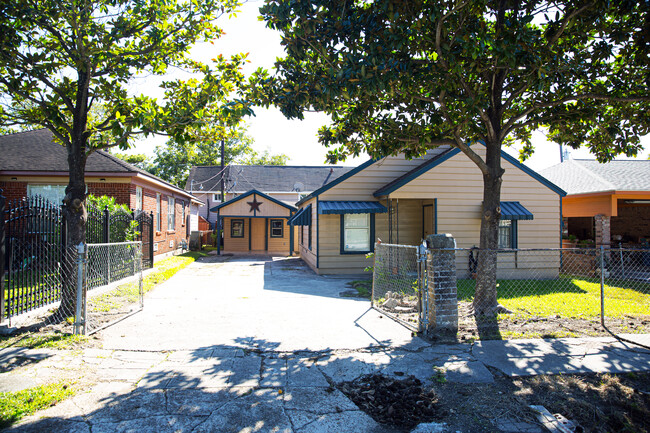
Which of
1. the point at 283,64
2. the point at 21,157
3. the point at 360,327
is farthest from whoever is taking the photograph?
the point at 21,157

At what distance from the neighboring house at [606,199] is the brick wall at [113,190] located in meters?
17.7

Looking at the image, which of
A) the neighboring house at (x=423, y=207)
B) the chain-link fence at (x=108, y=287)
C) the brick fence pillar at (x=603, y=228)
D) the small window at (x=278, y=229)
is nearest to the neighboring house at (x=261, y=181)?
the small window at (x=278, y=229)

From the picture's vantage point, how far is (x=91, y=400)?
3.90 meters

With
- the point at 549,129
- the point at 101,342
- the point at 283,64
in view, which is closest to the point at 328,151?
the point at 283,64

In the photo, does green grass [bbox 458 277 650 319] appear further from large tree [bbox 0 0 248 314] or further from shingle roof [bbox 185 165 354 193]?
shingle roof [bbox 185 165 354 193]

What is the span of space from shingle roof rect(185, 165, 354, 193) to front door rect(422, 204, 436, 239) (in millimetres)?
20586

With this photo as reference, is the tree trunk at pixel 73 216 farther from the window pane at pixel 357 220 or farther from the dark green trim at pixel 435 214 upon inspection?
the dark green trim at pixel 435 214

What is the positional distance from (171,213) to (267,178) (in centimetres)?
1549

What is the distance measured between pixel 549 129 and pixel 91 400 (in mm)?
9785

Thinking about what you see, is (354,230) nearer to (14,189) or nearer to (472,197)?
(472,197)

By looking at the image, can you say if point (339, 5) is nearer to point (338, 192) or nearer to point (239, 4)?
point (239, 4)

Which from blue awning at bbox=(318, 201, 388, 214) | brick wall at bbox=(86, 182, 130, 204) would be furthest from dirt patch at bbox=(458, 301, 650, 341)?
brick wall at bbox=(86, 182, 130, 204)

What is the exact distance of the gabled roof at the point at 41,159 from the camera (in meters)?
14.3

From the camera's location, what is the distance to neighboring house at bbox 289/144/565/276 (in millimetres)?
13039
